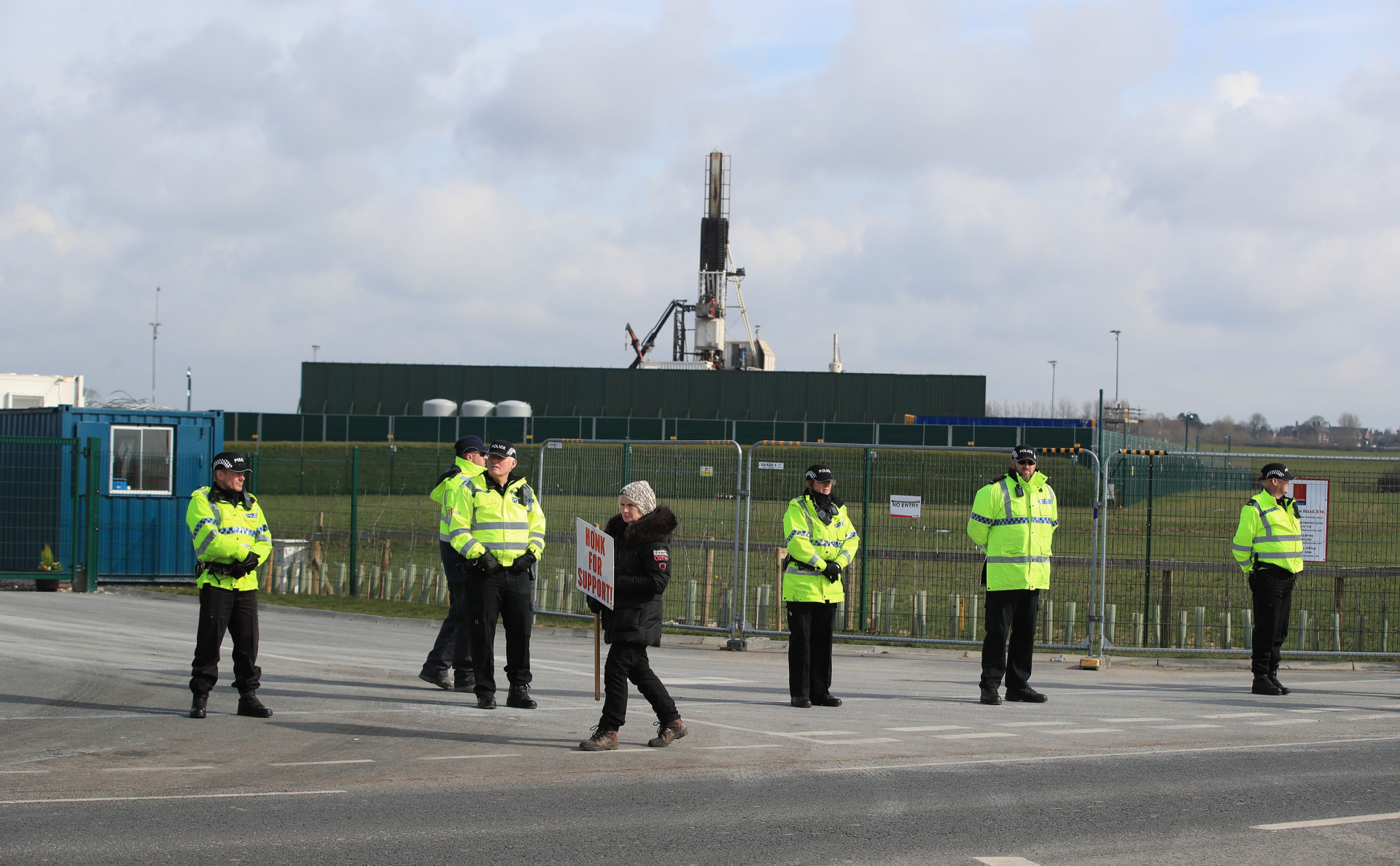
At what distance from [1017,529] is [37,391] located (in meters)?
22.1

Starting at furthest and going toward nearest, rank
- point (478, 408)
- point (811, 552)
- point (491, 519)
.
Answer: point (478, 408)
point (811, 552)
point (491, 519)

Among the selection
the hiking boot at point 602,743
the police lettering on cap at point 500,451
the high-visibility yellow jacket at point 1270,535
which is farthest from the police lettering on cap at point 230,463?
the high-visibility yellow jacket at point 1270,535

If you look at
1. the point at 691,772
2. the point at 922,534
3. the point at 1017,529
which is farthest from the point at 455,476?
the point at 922,534

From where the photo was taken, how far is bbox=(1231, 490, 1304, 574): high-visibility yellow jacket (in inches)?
441

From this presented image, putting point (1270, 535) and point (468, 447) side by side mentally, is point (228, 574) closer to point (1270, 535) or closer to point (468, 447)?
point (468, 447)

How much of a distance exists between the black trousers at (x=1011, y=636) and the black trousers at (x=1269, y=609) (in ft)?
7.53

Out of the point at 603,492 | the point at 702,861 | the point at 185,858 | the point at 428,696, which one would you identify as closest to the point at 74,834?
the point at 185,858

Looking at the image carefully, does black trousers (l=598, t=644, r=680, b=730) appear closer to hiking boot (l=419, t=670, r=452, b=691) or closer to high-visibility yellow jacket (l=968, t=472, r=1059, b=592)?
hiking boot (l=419, t=670, r=452, b=691)

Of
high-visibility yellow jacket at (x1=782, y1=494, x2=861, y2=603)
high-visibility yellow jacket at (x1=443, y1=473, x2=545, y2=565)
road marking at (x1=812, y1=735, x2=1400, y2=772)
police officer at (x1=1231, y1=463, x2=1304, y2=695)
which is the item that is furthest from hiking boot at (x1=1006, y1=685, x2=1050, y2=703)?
high-visibility yellow jacket at (x1=443, y1=473, x2=545, y2=565)

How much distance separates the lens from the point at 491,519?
9430mm

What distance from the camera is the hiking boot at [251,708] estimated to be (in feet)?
30.0

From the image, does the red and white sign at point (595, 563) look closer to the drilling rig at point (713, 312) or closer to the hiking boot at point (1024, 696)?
the hiking boot at point (1024, 696)

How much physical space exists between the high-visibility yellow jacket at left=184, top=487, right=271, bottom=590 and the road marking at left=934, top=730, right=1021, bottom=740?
505 cm

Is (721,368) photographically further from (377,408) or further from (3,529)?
(3,529)
